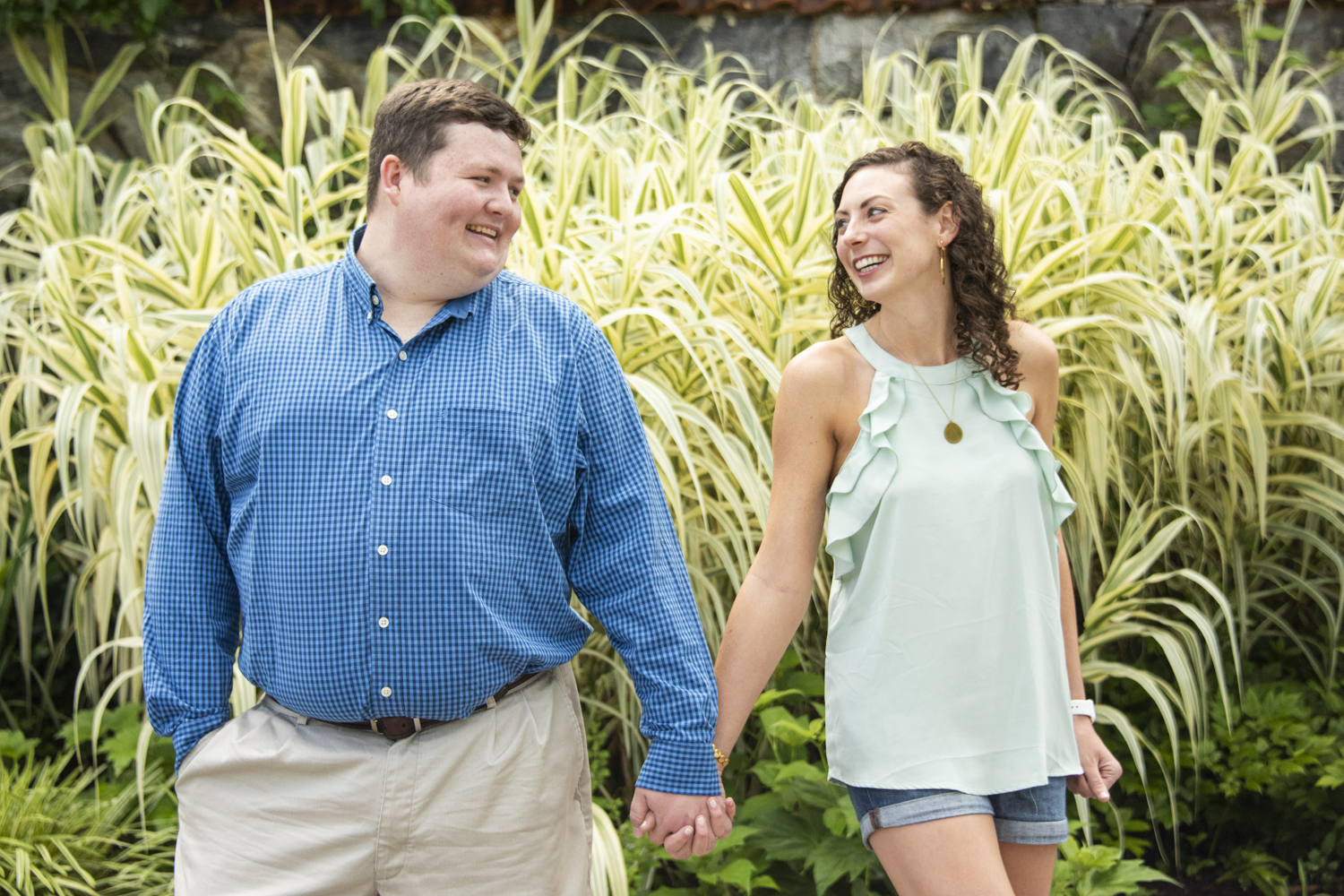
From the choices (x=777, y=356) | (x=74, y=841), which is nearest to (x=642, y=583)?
(x=777, y=356)

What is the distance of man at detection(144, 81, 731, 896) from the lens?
1.35m

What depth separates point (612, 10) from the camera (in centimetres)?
429

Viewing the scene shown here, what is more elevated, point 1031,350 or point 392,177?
point 392,177

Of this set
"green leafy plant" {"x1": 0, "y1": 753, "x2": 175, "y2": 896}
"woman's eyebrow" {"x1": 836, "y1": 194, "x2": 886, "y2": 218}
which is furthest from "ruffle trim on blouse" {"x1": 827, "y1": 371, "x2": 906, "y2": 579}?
"green leafy plant" {"x1": 0, "y1": 753, "x2": 175, "y2": 896}

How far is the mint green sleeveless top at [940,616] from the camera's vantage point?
144cm

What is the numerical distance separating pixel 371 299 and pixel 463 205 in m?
0.18

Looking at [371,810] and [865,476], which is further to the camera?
[865,476]

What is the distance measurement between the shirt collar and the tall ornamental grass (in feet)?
2.23

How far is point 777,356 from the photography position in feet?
8.02

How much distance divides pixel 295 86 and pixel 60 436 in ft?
4.51

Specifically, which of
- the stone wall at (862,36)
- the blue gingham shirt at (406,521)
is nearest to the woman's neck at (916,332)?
the blue gingham shirt at (406,521)

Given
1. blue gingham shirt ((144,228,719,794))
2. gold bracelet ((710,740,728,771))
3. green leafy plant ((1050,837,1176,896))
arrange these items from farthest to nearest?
green leafy plant ((1050,837,1176,896))
gold bracelet ((710,740,728,771))
blue gingham shirt ((144,228,719,794))

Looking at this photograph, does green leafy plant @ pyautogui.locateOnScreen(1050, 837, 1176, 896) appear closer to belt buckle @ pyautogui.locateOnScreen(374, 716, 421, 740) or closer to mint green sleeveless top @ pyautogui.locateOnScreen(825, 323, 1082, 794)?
mint green sleeveless top @ pyautogui.locateOnScreen(825, 323, 1082, 794)

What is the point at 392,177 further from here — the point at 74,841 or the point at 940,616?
the point at 74,841
